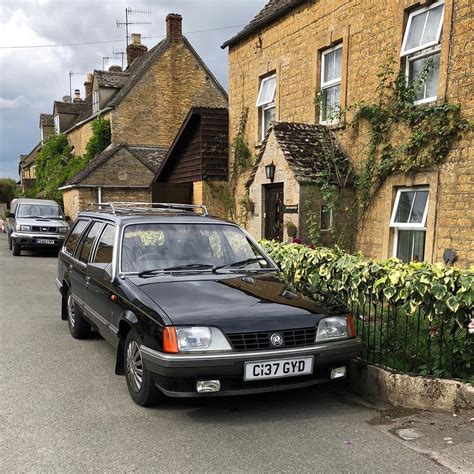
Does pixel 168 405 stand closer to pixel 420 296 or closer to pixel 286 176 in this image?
pixel 420 296

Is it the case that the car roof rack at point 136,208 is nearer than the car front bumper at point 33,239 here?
Yes

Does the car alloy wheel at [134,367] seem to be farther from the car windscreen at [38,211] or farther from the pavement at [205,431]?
the car windscreen at [38,211]

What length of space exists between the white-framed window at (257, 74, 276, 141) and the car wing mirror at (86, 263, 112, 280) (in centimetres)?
883

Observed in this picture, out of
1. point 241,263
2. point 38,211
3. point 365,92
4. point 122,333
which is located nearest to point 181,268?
point 241,263

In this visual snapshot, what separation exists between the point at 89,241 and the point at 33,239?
39.4 ft

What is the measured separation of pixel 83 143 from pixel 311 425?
3140 cm

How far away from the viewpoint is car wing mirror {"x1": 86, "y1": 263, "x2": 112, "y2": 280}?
4.98m

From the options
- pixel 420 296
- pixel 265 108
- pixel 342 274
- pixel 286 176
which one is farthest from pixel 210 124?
pixel 420 296

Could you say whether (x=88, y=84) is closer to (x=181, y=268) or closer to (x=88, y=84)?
(x=88, y=84)

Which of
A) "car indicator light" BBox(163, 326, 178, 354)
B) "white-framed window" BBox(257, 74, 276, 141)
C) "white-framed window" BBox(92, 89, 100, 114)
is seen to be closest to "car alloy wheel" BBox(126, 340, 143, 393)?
"car indicator light" BBox(163, 326, 178, 354)

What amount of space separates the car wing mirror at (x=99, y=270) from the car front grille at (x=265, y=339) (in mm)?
1743

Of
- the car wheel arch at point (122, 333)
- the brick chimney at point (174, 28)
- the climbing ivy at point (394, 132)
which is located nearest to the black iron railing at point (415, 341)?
the car wheel arch at point (122, 333)

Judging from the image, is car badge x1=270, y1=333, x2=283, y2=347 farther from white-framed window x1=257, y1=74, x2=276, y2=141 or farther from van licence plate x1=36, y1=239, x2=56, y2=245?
van licence plate x1=36, y1=239, x2=56, y2=245

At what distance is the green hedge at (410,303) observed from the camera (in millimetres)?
4281
